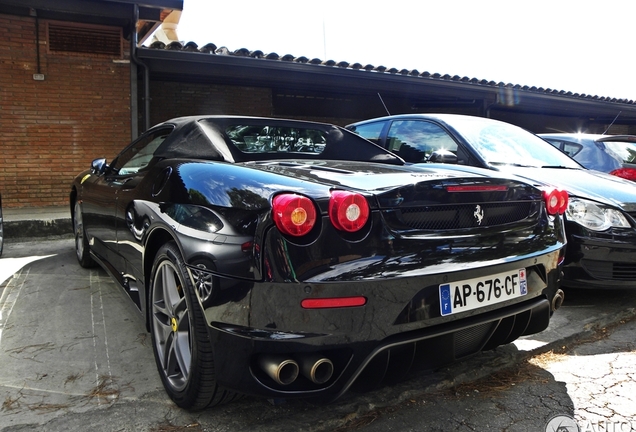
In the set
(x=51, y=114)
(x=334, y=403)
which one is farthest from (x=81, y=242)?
(x=51, y=114)

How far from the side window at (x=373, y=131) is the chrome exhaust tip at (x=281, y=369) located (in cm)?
344

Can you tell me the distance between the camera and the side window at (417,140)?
4.23 meters

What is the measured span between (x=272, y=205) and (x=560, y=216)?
155cm

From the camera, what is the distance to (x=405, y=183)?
1938 mm

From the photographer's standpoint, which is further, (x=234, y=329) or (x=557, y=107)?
(x=557, y=107)

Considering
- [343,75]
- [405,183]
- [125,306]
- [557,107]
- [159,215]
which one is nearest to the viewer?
[405,183]

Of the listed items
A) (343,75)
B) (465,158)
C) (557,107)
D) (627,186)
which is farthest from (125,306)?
(557,107)

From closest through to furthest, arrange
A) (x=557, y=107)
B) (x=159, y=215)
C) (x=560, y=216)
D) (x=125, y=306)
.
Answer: (x=159, y=215)
(x=560, y=216)
(x=125, y=306)
(x=557, y=107)

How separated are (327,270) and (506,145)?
10.4ft

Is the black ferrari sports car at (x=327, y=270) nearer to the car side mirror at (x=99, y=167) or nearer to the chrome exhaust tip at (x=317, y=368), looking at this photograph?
the chrome exhaust tip at (x=317, y=368)

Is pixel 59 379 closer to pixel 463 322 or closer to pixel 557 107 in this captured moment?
pixel 463 322

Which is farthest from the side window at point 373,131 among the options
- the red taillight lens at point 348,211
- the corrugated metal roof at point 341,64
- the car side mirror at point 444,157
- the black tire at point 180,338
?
the corrugated metal roof at point 341,64

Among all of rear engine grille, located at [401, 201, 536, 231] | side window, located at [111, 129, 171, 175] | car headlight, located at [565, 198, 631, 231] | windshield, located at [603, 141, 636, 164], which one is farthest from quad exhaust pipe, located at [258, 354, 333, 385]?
windshield, located at [603, 141, 636, 164]

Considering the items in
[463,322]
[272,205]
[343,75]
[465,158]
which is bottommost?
[463,322]
